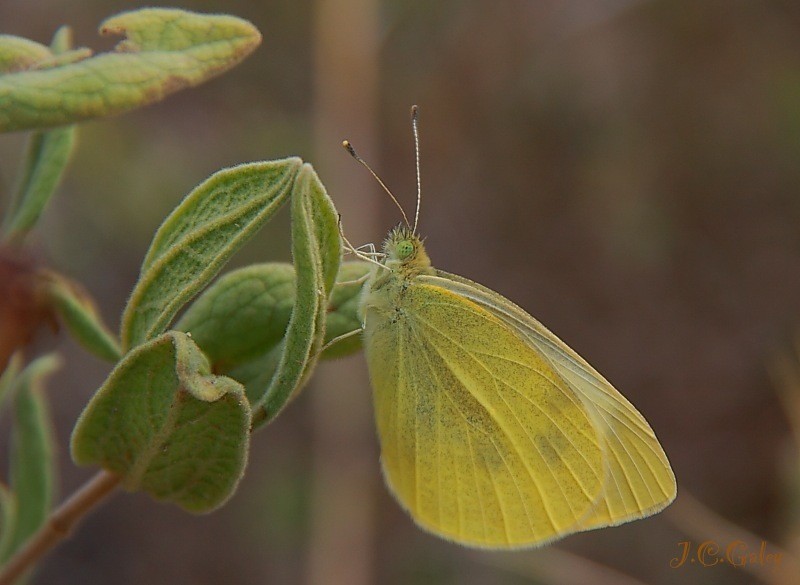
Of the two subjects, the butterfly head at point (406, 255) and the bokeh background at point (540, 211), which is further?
the bokeh background at point (540, 211)

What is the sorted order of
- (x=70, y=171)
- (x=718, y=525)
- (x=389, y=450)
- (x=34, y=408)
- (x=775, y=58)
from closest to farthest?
(x=34, y=408), (x=389, y=450), (x=718, y=525), (x=70, y=171), (x=775, y=58)

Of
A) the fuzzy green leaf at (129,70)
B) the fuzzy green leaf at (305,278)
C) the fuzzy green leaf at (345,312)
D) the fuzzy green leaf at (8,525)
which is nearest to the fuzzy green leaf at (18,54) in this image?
the fuzzy green leaf at (129,70)

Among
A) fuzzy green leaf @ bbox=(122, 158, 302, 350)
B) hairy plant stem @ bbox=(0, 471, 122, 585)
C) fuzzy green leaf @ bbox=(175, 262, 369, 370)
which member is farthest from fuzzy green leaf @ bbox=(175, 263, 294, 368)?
hairy plant stem @ bbox=(0, 471, 122, 585)

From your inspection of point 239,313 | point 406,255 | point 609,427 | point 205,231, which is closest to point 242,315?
point 239,313

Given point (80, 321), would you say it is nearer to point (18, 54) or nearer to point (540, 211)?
point (18, 54)

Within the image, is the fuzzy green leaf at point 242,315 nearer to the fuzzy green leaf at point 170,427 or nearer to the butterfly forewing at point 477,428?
the fuzzy green leaf at point 170,427

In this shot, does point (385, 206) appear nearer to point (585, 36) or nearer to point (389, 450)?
point (585, 36)

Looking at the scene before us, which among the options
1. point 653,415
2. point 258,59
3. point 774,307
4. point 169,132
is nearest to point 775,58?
point 774,307
